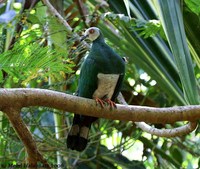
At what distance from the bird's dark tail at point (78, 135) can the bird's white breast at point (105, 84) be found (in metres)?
0.13

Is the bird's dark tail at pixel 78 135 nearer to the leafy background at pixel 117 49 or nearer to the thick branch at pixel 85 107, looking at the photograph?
the leafy background at pixel 117 49

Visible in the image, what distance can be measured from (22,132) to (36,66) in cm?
32

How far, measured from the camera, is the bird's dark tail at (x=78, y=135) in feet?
6.42

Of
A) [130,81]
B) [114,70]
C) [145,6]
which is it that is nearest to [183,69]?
[114,70]

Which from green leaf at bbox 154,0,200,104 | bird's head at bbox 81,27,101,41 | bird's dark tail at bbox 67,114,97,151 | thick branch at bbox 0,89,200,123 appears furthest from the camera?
bird's head at bbox 81,27,101,41

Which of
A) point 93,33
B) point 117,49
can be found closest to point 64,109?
point 93,33

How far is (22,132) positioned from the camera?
1371 mm

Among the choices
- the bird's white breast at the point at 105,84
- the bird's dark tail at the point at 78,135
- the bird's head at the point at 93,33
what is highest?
the bird's head at the point at 93,33

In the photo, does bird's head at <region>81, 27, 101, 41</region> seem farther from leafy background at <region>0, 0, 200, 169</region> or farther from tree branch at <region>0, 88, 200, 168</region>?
tree branch at <region>0, 88, 200, 168</region>

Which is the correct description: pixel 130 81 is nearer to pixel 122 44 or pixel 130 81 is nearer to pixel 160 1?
pixel 122 44

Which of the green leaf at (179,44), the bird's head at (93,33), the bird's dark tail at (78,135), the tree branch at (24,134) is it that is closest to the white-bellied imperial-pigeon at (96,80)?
the bird's dark tail at (78,135)

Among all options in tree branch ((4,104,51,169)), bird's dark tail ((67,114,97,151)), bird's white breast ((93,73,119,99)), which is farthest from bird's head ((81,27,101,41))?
tree branch ((4,104,51,169))

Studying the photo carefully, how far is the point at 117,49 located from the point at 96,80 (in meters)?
0.76

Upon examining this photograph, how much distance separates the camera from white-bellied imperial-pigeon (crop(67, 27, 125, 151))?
77.4 inches
